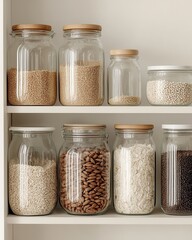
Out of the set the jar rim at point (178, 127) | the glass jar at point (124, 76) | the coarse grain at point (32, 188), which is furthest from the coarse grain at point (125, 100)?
the coarse grain at point (32, 188)

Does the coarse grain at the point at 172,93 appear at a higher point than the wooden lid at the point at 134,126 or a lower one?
higher

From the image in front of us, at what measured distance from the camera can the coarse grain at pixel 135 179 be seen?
1522 millimetres

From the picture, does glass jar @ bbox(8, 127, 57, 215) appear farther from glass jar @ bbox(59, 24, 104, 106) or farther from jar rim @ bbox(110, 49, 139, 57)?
jar rim @ bbox(110, 49, 139, 57)

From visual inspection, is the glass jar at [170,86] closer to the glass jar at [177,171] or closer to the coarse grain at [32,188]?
the glass jar at [177,171]

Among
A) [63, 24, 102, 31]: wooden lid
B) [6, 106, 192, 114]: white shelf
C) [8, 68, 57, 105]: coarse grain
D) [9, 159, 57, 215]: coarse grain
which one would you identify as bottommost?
[9, 159, 57, 215]: coarse grain

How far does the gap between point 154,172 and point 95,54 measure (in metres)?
0.34

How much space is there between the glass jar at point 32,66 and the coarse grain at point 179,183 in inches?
13.8

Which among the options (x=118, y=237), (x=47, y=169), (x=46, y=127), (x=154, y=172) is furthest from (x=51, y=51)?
(x=118, y=237)

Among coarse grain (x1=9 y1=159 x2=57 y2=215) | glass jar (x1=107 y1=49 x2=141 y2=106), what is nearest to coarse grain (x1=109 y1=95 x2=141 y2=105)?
glass jar (x1=107 y1=49 x2=141 y2=106)

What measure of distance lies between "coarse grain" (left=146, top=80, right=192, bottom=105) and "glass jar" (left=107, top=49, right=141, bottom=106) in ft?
0.22

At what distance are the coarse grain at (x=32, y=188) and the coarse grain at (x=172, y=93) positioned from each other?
329 millimetres

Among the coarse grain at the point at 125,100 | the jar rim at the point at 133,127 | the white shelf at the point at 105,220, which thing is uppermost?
the coarse grain at the point at 125,100

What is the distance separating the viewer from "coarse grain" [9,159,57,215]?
1514 mm
